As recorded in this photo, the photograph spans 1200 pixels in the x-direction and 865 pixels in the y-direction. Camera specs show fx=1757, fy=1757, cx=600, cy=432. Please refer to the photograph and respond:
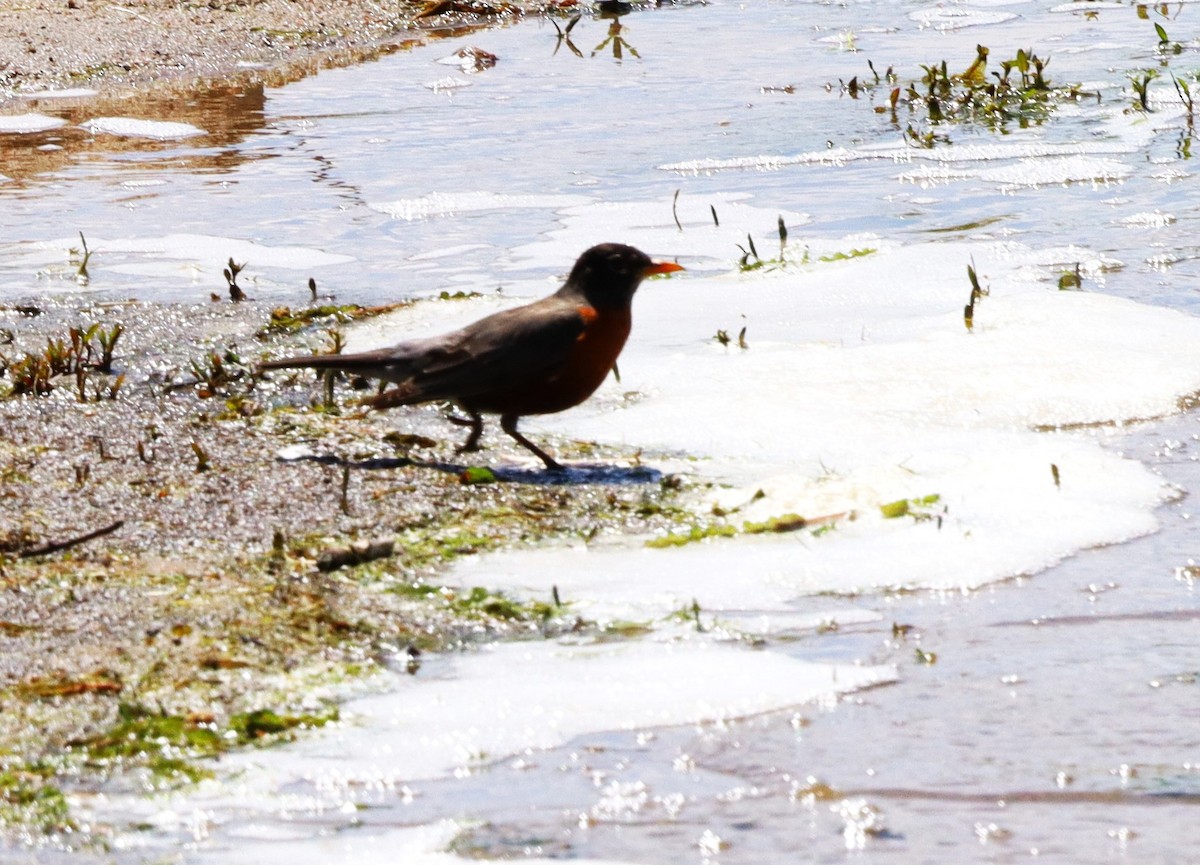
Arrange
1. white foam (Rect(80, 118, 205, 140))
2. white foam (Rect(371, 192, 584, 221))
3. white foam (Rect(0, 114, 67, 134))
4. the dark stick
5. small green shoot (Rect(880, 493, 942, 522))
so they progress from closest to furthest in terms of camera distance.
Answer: the dark stick, small green shoot (Rect(880, 493, 942, 522)), white foam (Rect(371, 192, 584, 221)), white foam (Rect(80, 118, 205, 140)), white foam (Rect(0, 114, 67, 134))

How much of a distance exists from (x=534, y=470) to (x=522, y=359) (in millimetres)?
343

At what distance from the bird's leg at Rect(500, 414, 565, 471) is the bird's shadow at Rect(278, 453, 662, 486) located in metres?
0.02

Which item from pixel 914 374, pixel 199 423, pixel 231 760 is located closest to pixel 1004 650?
pixel 231 760

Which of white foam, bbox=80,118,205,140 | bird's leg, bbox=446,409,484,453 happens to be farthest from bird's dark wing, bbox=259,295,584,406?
white foam, bbox=80,118,205,140

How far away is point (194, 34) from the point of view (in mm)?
14977

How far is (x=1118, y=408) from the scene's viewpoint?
5.80 metres

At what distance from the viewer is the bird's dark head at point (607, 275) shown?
222 inches

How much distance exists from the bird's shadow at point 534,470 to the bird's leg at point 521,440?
25 mm

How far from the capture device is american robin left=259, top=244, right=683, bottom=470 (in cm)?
542

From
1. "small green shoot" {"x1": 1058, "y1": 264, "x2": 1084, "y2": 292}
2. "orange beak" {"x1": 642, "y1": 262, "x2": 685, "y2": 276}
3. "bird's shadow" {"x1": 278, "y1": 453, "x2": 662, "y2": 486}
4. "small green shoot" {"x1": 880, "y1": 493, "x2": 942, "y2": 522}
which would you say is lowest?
"bird's shadow" {"x1": 278, "y1": 453, "x2": 662, "y2": 486}

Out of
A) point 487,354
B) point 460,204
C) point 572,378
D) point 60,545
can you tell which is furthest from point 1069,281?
point 60,545

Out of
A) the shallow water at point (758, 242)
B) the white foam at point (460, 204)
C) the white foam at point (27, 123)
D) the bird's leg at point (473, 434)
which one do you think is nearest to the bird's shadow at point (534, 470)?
the bird's leg at point (473, 434)

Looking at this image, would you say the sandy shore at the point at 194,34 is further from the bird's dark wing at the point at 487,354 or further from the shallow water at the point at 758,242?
the bird's dark wing at the point at 487,354

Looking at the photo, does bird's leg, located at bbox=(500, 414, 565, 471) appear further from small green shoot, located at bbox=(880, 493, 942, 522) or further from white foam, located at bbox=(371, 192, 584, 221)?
white foam, located at bbox=(371, 192, 584, 221)
